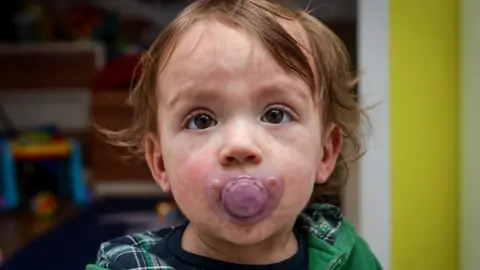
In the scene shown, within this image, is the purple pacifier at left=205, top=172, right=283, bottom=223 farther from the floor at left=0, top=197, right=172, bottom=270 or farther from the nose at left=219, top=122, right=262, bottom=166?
the floor at left=0, top=197, right=172, bottom=270

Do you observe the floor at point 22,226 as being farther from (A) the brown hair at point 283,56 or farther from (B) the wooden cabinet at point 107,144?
(A) the brown hair at point 283,56

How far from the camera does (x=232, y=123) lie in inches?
21.8

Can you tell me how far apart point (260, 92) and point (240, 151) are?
0.06 metres

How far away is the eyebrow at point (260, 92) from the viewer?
1.83 ft

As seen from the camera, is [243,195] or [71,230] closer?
[243,195]

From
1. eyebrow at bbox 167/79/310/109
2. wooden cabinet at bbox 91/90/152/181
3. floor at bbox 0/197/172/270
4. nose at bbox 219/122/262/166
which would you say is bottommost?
floor at bbox 0/197/172/270

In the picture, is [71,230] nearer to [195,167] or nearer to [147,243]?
[147,243]

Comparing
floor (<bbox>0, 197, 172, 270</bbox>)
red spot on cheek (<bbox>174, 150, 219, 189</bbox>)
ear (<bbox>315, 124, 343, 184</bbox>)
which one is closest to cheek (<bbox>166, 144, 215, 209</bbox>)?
red spot on cheek (<bbox>174, 150, 219, 189</bbox>)

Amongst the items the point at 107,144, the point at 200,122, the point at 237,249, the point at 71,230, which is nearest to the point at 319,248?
the point at 237,249

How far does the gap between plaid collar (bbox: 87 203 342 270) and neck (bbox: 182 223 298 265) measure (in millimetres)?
34

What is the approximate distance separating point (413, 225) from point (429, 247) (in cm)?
3

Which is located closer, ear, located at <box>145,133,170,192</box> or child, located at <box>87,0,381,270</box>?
child, located at <box>87,0,381,270</box>

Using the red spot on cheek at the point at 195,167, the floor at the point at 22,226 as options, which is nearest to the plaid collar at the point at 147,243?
the red spot on cheek at the point at 195,167

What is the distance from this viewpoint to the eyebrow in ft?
1.83
